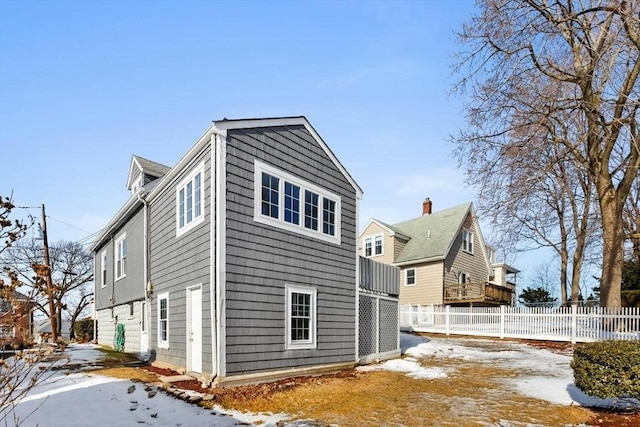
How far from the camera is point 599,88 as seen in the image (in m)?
15.6

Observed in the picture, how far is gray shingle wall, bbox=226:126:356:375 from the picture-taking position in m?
9.66

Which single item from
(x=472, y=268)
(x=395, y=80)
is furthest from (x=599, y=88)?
(x=472, y=268)

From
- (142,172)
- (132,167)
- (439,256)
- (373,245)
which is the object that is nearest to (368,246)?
(373,245)

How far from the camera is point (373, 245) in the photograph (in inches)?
1271

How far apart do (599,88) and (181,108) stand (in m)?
14.2

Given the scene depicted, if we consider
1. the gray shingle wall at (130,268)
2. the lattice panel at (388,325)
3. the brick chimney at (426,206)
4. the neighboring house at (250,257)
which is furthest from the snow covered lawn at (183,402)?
the brick chimney at (426,206)

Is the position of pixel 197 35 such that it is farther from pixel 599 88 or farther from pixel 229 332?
pixel 599 88

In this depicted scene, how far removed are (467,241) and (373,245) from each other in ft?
21.4

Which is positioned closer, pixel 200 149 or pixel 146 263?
pixel 200 149

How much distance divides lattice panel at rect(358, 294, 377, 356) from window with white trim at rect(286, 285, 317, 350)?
2783 millimetres

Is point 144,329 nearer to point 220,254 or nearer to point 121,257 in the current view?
point 121,257

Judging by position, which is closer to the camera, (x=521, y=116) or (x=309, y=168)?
(x=309, y=168)

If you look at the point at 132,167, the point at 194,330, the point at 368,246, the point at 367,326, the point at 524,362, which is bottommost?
the point at 524,362

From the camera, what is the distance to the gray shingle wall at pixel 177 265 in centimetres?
971
